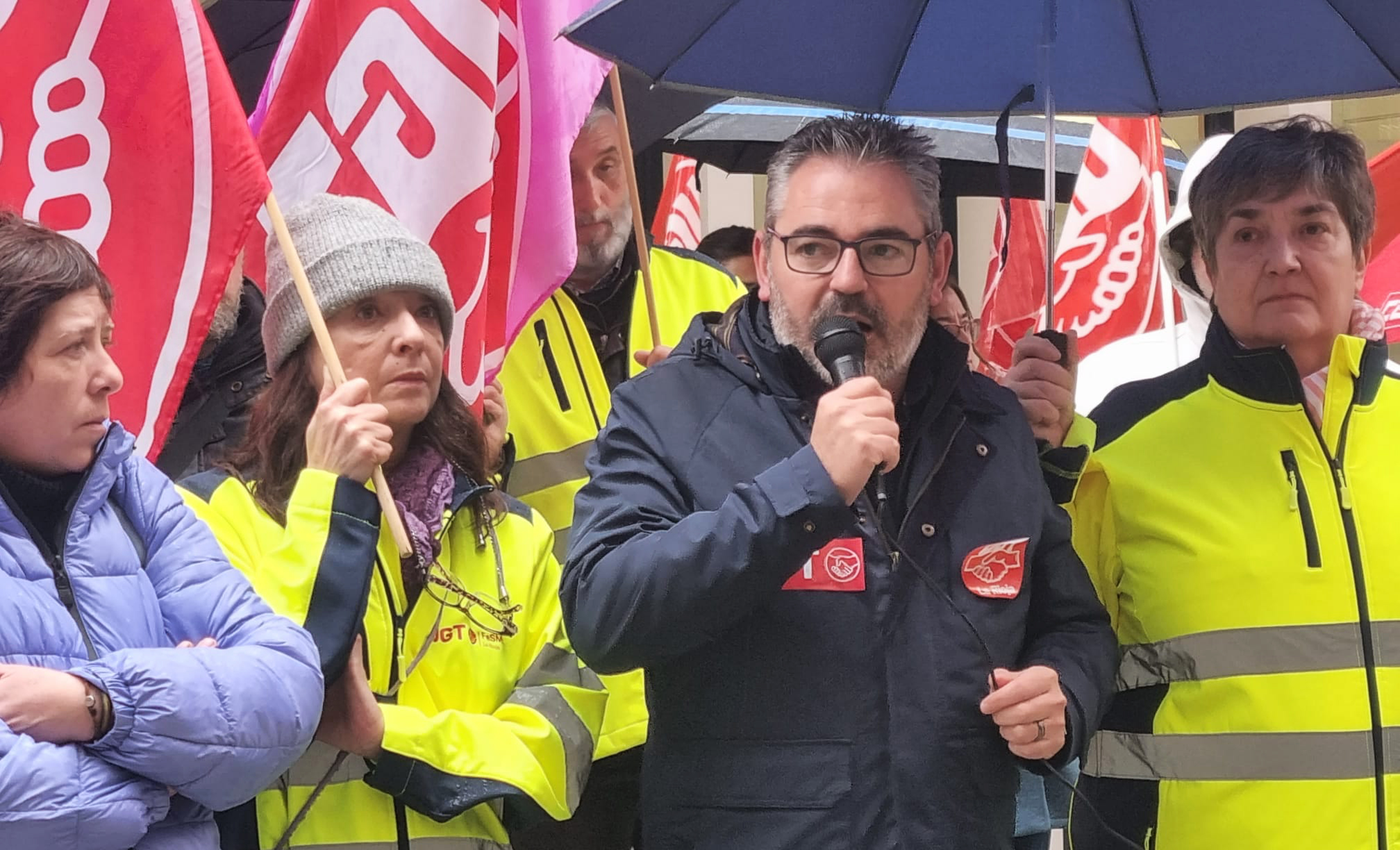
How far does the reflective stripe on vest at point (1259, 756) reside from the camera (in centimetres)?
308

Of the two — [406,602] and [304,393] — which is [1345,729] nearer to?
[406,602]

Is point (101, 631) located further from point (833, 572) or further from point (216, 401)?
point (216, 401)

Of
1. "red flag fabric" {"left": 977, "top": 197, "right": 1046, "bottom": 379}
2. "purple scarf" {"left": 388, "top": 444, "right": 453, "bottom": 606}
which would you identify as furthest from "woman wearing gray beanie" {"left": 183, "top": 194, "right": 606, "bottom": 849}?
"red flag fabric" {"left": 977, "top": 197, "right": 1046, "bottom": 379}

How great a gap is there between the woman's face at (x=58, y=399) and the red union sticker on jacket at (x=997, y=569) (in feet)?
4.38

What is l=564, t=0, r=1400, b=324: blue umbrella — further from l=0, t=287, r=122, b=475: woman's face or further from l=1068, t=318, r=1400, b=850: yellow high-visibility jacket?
l=0, t=287, r=122, b=475: woman's face

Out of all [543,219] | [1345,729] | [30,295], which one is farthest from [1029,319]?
[30,295]

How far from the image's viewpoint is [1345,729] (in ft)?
10.1

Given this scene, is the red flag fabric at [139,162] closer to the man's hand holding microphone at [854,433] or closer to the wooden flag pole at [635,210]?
the wooden flag pole at [635,210]

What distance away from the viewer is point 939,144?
21.8ft

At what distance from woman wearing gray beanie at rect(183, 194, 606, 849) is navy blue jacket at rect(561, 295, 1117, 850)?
332 mm

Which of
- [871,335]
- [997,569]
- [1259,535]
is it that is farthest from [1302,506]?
[871,335]

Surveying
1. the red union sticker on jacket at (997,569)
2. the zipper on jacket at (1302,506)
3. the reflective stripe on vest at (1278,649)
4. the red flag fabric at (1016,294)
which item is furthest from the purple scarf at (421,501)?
the red flag fabric at (1016,294)

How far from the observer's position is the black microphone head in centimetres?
269

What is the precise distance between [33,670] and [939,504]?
1365 mm
